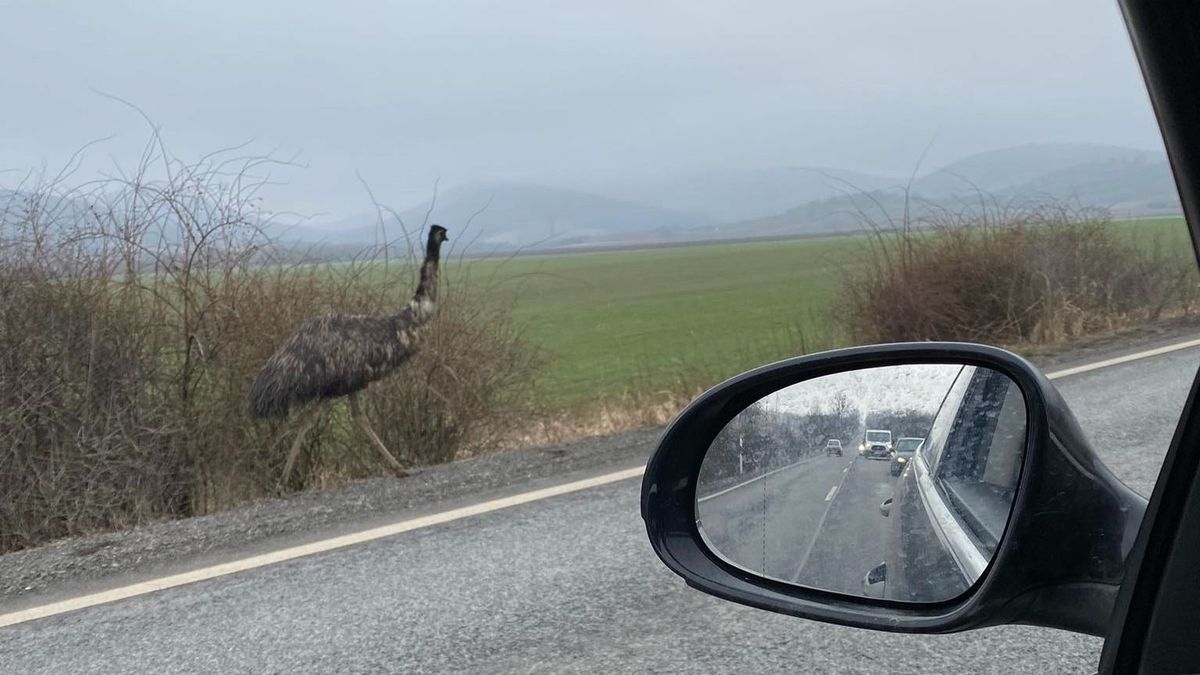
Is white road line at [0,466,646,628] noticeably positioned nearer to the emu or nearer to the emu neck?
the emu

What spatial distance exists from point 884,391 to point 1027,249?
39.1 ft

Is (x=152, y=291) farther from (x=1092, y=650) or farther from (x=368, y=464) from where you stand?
(x=1092, y=650)

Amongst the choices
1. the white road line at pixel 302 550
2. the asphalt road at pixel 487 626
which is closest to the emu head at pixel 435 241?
the white road line at pixel 302 550

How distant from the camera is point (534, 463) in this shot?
22.9 feet

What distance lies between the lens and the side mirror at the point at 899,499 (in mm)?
1412

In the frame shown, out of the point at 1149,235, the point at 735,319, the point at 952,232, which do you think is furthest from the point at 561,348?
the point at 1149,235

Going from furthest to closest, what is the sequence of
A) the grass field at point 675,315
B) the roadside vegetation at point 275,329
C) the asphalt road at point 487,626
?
the grass field at point 675,315
the roadside vegetation at point 275,329
the asphalt road at point 487,626

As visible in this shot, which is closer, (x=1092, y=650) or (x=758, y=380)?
(x=758, y=380)

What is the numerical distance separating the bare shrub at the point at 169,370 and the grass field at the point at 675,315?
55.1 inches

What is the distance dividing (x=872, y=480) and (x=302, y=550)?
13.0ft

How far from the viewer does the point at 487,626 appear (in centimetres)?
385

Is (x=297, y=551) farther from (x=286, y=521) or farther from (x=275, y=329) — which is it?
(x=275, y=329)

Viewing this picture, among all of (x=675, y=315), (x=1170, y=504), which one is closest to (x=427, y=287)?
(x=1170, y=504)

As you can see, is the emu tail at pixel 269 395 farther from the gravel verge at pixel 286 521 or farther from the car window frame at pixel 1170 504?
the car window frame at pixel 1170 504
